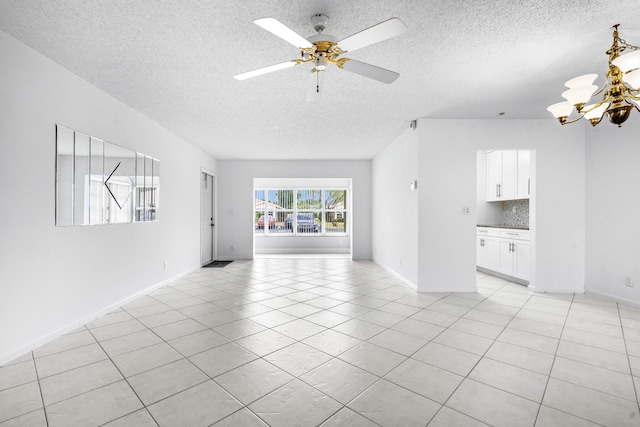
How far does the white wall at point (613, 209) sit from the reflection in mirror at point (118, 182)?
6.27 meters

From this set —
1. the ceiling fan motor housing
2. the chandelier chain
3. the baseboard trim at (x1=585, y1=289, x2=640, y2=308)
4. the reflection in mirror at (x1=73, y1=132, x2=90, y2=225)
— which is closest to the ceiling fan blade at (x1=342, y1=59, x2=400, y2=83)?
the ceiling fan motor housing

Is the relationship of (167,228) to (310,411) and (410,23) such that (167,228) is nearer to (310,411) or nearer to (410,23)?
(310,411)

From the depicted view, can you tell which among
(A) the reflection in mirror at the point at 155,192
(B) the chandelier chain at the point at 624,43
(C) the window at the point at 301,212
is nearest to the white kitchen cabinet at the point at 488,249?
(B) the chandelier chain at the point at 624,43

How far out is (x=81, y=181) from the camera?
9.80ft

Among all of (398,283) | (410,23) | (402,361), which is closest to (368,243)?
(398,283)

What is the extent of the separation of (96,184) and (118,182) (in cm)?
38

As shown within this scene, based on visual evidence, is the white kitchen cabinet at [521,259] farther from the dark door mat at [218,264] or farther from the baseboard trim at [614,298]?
the dark door mat at [218,264]

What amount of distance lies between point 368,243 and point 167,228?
4.65m

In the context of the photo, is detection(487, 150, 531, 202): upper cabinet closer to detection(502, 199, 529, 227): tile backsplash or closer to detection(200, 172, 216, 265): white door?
detection(502, 199, 529, 227): tile backsplash

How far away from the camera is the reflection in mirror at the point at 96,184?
10.3 feet

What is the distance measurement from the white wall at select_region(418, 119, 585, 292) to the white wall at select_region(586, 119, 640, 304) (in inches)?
4.8

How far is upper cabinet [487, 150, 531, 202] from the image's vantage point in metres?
5.04

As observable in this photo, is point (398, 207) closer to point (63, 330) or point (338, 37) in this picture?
point (338, 37)

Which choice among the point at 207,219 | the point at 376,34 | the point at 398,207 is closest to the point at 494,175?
the point at 398,207
